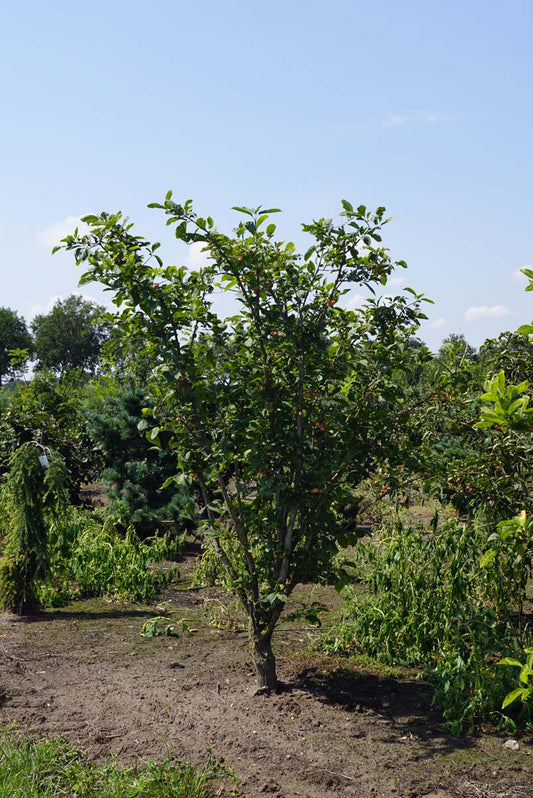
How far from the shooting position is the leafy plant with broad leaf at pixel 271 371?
411 cm

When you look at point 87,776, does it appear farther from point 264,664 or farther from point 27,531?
point 27,531

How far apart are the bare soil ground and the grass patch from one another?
12 cm

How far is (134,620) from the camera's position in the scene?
614 cm

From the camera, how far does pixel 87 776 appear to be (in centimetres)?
338

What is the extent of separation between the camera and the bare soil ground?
344 centimetres

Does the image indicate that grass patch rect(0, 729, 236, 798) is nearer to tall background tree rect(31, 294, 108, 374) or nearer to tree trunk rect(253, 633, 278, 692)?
tree trunk rect(253, 633, 278, 692)

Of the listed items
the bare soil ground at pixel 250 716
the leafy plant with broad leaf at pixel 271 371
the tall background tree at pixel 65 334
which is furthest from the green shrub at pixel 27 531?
the tall background tree at pixel 65 334

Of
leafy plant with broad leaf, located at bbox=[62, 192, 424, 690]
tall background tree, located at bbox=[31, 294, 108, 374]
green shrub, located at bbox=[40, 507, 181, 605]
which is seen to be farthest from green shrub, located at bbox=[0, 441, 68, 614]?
tall background tree, located at bbox=[31, 294, 108, 374]

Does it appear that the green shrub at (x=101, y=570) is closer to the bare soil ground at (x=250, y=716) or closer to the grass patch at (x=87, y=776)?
the bare soil ground at (x=250, y=716)

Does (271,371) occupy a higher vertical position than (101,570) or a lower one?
higher

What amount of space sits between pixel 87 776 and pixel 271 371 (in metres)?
2.28

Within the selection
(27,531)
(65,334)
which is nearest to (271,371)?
(27,531)

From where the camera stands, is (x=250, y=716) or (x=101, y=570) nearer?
(x=250, y=716)

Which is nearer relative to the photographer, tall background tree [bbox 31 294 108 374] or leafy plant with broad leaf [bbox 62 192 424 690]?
leafy plant with broad leaf [bbox 62 192 424 690]
